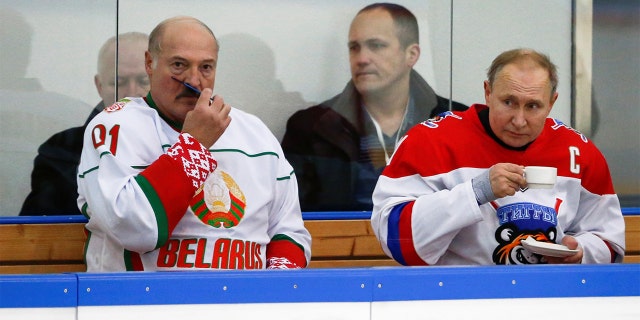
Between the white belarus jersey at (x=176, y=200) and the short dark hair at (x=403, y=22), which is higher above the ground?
the short dark hair at (x=403, y=22)

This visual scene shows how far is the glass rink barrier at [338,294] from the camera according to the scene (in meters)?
2.88

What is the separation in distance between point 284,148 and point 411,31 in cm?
70

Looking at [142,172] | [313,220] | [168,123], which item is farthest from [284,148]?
[142,172]

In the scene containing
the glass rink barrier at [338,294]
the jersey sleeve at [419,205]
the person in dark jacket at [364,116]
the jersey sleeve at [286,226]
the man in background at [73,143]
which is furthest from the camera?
the person in dark jacket at [364,116]

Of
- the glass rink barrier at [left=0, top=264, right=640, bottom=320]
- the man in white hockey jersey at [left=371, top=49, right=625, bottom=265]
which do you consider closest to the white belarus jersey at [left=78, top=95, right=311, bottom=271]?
the man in white hockey jersey at [left=371, top=49, right=625, bottom=265]

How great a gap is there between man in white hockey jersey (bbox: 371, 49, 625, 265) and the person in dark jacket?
41.9 inches

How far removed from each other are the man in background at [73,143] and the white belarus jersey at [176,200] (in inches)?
34.0

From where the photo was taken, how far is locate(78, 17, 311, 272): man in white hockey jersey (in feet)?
11.3

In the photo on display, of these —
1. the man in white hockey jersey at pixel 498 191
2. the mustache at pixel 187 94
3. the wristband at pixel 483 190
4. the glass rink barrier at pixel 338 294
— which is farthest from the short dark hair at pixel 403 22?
the glass rink barrier at pixel 338 294

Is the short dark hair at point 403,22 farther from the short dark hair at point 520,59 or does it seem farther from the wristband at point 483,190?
the wristband at point 483,190

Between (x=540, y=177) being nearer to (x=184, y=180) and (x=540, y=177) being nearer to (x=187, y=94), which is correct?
(x=184, y=180)

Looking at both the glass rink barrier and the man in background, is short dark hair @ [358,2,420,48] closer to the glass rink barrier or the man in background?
the man in background

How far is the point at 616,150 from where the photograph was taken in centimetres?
506

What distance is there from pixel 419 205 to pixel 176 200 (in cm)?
70
